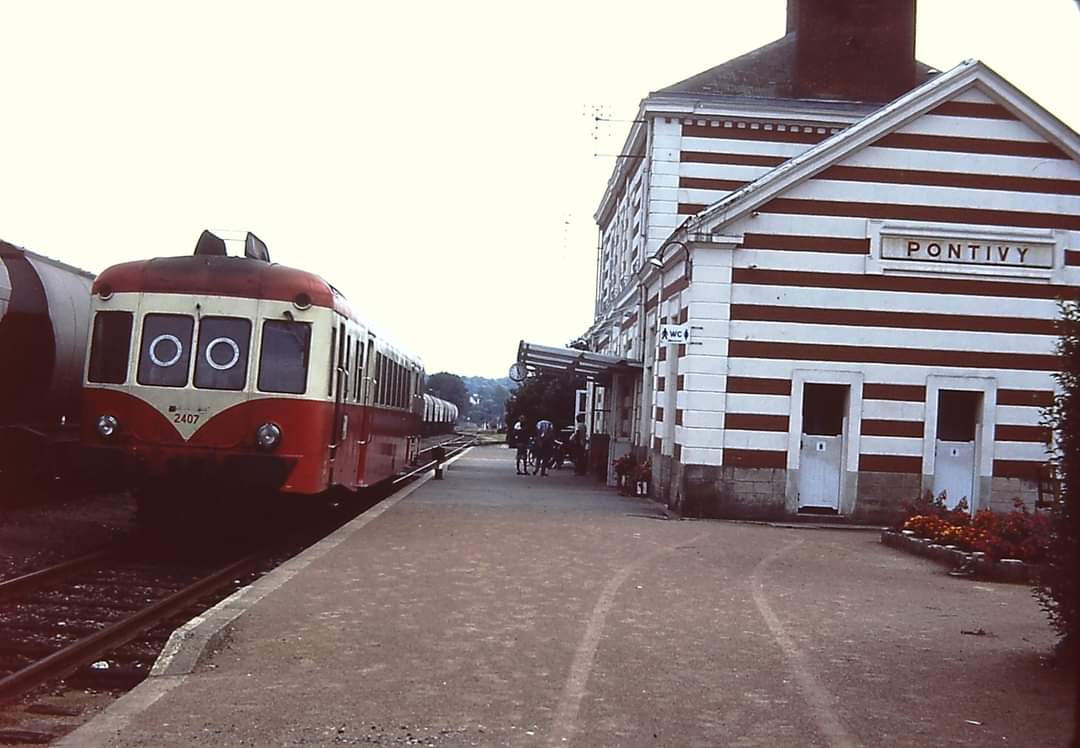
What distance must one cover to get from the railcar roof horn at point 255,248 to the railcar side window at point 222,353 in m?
1.02

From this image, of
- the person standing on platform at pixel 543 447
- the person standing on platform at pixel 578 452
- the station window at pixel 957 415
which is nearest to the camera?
the station window at pixel 957 415

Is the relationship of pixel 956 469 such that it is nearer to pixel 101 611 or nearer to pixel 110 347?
pixel 110 347

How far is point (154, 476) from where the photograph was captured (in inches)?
472

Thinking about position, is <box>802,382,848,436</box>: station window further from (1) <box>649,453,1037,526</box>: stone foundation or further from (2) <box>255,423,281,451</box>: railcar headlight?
(2) <box>255,423,281,451</box>: railcar headlight

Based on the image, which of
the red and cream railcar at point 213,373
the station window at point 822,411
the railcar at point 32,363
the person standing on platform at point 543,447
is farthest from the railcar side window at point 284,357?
the person standing on platform at point 543,447

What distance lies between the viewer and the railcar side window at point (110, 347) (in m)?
12.4

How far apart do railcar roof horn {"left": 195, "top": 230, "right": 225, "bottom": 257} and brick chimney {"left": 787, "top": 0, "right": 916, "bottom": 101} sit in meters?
17.7

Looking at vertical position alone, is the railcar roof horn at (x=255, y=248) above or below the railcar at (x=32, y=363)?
above

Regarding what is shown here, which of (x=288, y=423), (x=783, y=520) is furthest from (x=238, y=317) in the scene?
(x=783, y=520)

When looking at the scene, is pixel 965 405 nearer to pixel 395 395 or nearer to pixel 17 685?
pixel 395 395

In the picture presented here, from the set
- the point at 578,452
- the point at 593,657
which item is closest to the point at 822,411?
the point at 593,657

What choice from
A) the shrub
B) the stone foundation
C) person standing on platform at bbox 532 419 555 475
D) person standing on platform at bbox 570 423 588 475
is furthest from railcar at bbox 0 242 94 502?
person standing on platform at bbox 570 423 588 475

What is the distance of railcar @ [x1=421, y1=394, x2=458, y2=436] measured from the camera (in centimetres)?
4966

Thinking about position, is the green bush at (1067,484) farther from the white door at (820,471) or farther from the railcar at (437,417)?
the railcar at (437,417)
